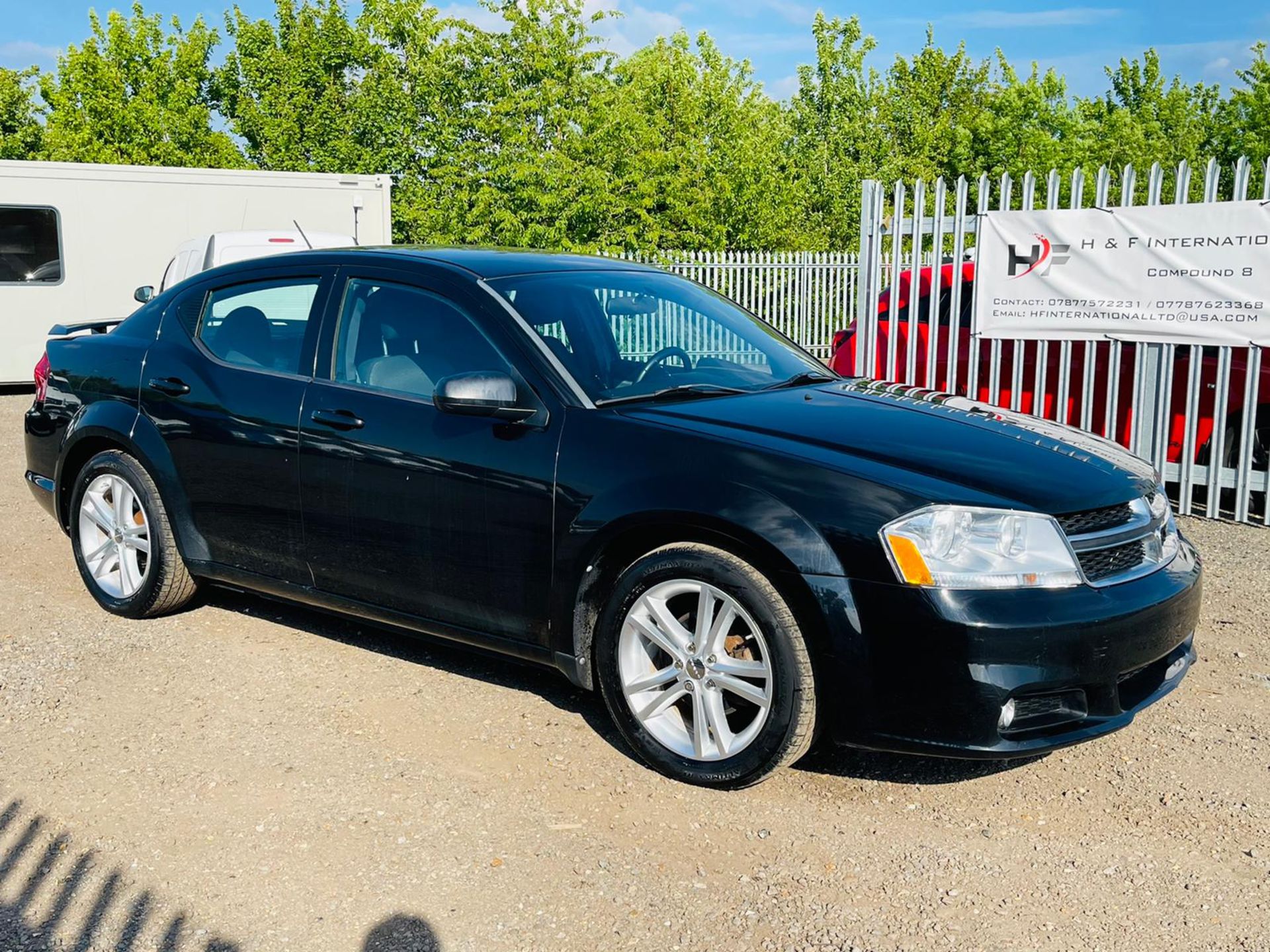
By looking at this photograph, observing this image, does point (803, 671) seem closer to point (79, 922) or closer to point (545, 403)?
point (545, 403)

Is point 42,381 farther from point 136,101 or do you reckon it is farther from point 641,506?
point 136,101

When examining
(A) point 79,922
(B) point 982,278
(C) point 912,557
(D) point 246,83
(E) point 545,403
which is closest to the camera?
(A) point 79,922

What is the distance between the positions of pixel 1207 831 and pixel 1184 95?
44.3 meters

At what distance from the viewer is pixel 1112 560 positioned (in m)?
3.64

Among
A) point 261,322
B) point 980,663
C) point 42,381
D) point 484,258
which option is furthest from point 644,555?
point 42,381

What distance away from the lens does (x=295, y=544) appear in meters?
4.73

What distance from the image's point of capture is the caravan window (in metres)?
15.8

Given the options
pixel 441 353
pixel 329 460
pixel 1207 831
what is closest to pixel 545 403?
pixel 441 353

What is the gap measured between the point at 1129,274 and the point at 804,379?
450 cm

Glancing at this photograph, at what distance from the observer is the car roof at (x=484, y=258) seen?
4.64m

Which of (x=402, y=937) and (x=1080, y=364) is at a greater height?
(x=1080, y=364)

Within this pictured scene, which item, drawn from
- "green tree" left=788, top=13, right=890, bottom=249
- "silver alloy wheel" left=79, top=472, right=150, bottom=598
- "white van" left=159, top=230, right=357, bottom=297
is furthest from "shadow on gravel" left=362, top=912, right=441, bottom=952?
"green tree" left=788, top=13, right=890, bottom=249

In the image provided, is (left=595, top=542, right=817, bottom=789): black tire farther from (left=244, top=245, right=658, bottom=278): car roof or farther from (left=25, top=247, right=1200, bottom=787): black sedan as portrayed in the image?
(left=244, top=245, right=658, bottom=278): car roof

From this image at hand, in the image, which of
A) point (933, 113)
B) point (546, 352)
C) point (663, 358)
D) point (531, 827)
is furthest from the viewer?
point (933, 113)
